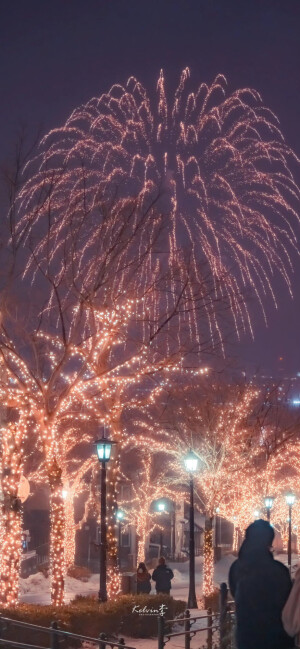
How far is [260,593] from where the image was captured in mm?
6582

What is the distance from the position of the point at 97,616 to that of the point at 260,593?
11.2 meters

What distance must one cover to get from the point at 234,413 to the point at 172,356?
15.5 meters

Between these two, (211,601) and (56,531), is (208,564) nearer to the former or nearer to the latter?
(211,601)

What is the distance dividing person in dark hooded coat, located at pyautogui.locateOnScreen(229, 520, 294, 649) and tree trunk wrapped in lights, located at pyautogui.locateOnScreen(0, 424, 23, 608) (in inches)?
→ 475

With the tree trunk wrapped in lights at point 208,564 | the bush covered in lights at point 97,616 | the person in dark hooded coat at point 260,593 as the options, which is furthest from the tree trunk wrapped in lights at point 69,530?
the person in dark hooded coat at point 260,593

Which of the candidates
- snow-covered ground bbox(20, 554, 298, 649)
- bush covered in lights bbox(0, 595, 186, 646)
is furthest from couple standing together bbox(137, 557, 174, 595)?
snow-covered ground bbox(20, 554, 298, 649)

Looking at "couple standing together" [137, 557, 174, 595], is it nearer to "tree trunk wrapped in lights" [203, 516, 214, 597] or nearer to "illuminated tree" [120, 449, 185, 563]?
"tree trunk wrapped in lights" [203, 516, 214, 597]

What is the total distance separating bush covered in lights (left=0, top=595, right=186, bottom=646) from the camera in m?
15.1

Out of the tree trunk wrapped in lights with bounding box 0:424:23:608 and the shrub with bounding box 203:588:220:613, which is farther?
the shrub with bounding box 203:588:220:613

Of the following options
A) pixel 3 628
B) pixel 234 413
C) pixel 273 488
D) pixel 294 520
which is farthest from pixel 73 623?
pixel 294 520

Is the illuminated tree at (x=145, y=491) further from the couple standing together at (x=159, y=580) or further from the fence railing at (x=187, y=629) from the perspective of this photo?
the fence railing at (x=187, y=629)

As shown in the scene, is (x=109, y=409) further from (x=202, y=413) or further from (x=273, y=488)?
(x=273, y=488)
